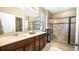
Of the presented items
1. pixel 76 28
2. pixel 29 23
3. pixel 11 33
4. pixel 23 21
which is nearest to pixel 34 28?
pixel 29 23

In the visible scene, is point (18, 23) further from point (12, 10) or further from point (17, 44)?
point (17, 44)

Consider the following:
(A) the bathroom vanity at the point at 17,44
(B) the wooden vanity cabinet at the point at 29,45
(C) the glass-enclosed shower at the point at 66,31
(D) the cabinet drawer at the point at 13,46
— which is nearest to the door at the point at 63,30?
(C) the glass-enclosed shower at the point at 66,31

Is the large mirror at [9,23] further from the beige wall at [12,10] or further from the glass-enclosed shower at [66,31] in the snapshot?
the glass-enclosed shower at [66,31]

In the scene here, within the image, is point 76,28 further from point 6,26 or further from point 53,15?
point 6,26

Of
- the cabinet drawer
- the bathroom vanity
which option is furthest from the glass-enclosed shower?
the cabinet drawer

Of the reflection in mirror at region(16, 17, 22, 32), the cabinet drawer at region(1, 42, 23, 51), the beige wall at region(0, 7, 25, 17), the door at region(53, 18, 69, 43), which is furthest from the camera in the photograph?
the reflection in mirror at region(16, 17, 22, 32)

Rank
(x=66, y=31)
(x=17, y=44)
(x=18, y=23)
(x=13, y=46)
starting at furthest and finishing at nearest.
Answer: (x=18, y=23), (x=66, y=31), (x=17, y=44), (x=13, y=46)

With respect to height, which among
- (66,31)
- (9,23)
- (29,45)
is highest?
(9,23)

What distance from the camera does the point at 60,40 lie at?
1.60 meters

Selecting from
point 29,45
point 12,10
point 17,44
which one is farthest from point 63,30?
point 12,10

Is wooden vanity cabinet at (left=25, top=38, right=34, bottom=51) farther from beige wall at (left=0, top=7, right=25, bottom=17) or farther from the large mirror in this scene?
beige wall at (left=0, top=7, right=25, bottom=17)

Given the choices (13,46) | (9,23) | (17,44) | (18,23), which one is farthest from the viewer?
(18,23)
